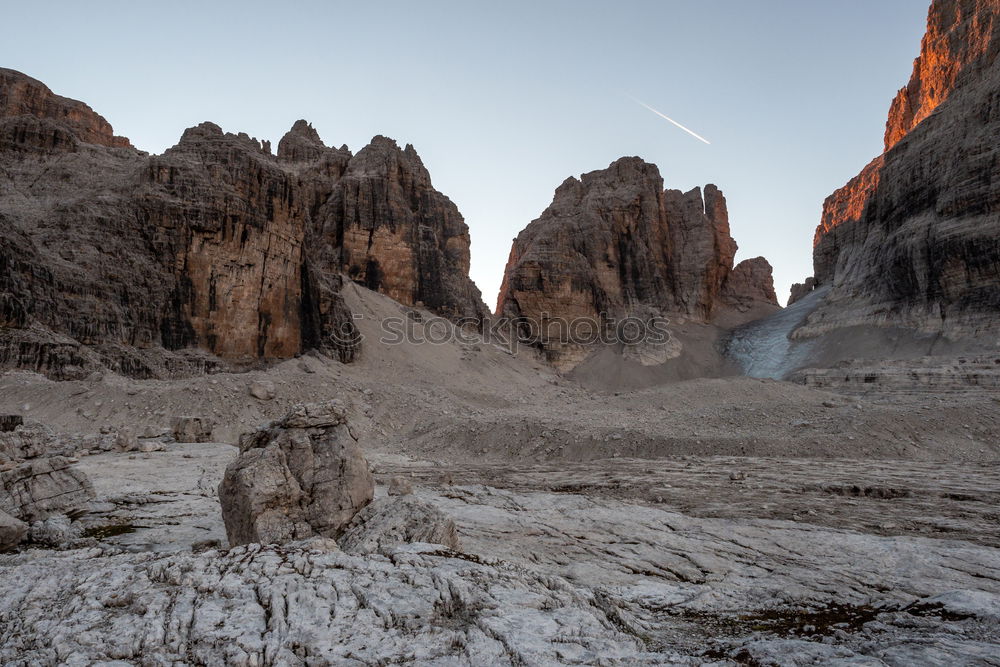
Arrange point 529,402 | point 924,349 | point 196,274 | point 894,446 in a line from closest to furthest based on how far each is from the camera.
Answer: point 894,446 < point 196,274 < point 924,349 < point 529,402

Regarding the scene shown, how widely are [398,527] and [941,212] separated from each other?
38.9 m

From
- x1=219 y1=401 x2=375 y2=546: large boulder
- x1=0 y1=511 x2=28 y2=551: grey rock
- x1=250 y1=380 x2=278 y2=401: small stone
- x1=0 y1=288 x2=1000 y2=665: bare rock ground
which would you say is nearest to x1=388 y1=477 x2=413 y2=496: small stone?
x1=0 y1=288 x2=1000 y2=665: bare rock ground

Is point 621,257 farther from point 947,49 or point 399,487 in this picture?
point 399,487

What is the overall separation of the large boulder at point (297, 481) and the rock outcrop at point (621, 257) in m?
41.5

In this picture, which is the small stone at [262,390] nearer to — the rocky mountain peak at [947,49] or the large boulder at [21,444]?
the large boulder at [21,444]

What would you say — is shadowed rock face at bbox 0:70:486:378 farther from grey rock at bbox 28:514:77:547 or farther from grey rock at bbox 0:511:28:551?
grey rock at bbox 0:511:28:551

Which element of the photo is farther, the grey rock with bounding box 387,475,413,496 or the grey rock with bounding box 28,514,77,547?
the grey rock with bounding box 387,475,413,496

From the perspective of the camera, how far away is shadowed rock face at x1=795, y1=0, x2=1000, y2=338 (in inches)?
1113

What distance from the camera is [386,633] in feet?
11.1

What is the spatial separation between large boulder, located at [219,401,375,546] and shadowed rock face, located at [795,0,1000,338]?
111 feet

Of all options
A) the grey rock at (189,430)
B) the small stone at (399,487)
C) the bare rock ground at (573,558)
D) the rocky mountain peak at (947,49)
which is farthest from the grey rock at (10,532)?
the rocky mountain peak at (947,49)

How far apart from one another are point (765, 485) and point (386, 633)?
10.3 meters

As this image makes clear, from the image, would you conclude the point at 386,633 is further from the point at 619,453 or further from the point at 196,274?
A: the point at 196,274

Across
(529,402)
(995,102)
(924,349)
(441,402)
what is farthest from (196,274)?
(995,102)
